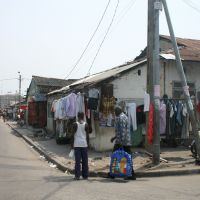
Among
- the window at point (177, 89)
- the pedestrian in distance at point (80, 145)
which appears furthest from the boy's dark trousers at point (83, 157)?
the window at point (177, 89)

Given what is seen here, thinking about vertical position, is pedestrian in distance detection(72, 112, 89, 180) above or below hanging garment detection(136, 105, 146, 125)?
below

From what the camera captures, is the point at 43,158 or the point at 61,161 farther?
Result: the point at 43,158

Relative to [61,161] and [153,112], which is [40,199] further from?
[61,161]

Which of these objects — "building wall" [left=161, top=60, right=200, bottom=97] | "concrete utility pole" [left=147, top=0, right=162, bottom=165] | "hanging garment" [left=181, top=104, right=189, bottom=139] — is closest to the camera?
"concrete utility pole" [left=147, top=0, right=162, bottom=165]

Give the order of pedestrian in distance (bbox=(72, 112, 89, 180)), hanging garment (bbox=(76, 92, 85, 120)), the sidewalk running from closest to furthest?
pedestrian in distance (bbox=(72, 112, 89, 180)) < the sidewalk < hanging garment (bbox=(76, 92, 85, 120))

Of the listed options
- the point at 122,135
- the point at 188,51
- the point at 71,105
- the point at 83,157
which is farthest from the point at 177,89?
the point at 83,157

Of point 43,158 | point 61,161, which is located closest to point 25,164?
point 61,161

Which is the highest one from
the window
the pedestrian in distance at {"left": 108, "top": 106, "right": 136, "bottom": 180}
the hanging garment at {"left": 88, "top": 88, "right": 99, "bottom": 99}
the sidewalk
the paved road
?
the window

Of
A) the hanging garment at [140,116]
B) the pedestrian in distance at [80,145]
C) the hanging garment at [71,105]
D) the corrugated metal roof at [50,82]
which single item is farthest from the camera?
the corrugated metal roof at [50,82]

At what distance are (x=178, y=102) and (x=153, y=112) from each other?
402cm

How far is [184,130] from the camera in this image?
663 inches

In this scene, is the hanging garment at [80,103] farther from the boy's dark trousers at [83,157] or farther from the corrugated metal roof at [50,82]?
the corrugated metal roof at [50,82]

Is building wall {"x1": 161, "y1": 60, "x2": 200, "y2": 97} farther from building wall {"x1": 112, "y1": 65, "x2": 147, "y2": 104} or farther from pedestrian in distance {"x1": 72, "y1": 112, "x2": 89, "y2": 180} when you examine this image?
pedestrian in distance {"x1": 72, "y1": 112, "x2": 89, "y2": 180}

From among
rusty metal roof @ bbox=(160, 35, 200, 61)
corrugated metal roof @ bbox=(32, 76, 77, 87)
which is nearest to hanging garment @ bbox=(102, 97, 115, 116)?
rusty metal roof @ bbox=(160, 35, 200, 61)
